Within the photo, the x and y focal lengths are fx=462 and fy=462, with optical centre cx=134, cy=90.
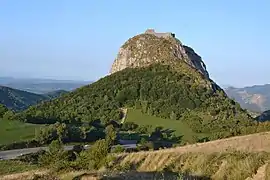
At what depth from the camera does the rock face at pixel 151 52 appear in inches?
6747

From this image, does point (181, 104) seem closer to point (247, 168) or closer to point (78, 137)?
point (78, 137)

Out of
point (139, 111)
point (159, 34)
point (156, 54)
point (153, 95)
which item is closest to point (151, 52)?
point (156, 54)

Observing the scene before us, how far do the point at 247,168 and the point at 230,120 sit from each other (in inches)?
4601

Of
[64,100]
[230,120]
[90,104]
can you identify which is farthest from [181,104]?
[64,100]

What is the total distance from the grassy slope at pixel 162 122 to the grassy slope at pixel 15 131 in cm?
3554

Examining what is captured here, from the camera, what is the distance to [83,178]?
13781 millimetres

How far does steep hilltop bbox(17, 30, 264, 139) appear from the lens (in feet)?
428

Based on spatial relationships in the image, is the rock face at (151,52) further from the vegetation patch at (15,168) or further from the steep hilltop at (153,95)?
the vegetation patch at (15,168)

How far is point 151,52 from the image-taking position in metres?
174

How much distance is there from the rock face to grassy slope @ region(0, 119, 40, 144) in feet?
247

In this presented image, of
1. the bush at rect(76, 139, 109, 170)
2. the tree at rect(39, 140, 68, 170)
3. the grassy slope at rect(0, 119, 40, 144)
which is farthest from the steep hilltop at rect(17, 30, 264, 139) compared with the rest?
the bush at rect(76, 139, 109, 170)

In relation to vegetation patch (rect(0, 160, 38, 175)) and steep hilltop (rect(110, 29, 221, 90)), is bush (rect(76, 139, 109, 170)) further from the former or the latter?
steep hilltop (rect(110, 29, 221, 90))

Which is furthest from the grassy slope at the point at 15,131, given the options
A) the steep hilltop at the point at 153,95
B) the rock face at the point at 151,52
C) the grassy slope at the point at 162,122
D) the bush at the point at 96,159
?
the rock face at the point at 151,52

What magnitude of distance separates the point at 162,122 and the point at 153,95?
2252cm
